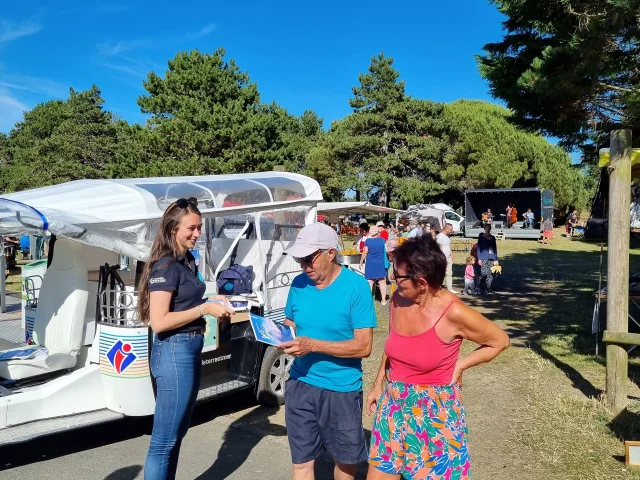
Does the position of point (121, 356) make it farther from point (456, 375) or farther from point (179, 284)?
point (456, 375)

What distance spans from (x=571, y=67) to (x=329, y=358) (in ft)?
20.6

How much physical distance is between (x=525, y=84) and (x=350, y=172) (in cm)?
3066

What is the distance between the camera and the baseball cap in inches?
124

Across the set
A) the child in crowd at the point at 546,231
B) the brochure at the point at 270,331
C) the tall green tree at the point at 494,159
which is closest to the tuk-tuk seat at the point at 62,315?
the brochure at the point at 270,331

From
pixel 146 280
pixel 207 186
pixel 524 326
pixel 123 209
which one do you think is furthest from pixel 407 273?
pixel 524 326

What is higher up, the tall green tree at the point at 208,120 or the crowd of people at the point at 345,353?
the tall green tree at the point at 208,120

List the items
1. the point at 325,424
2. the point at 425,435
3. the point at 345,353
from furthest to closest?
the point at 325,424
the point at 345,353
the point at 425,435

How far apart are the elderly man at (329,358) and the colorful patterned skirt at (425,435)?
243 millimetres

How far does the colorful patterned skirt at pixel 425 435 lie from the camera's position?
289 cm

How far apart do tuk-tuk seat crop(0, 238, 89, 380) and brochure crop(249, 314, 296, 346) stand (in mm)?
2584

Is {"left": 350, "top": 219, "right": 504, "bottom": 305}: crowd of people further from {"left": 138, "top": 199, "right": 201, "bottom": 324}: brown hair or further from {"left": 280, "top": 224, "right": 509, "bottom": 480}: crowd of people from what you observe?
{"left": 138, "top": 199, "right": 201, "bottom": 324}: brown hair

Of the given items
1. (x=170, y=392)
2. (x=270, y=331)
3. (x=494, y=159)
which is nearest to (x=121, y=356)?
(x=170, y=392)

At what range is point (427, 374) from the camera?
2.96 meters

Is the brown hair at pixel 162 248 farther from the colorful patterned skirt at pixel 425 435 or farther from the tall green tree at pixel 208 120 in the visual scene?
the tall green tree at pixel 208 120
